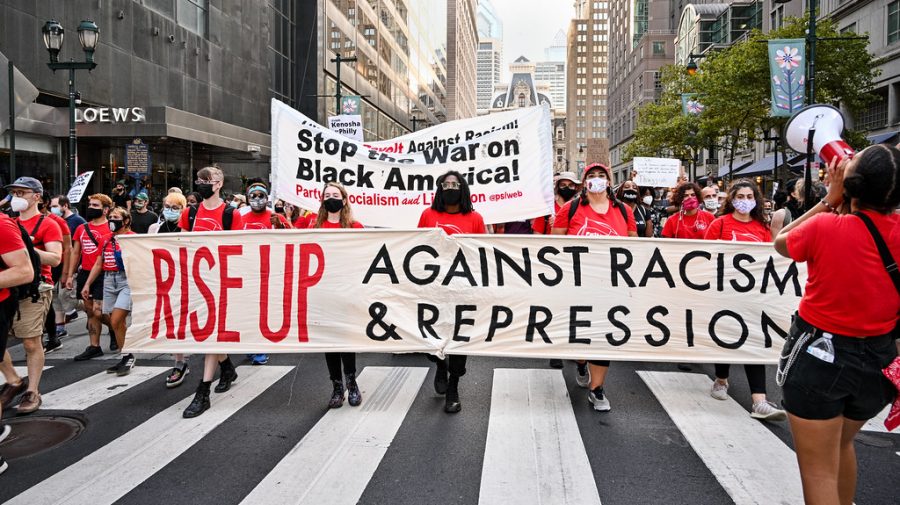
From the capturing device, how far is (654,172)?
15.4 m

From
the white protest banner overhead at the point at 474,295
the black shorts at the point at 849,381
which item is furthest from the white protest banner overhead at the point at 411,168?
the black shorts at the point at 849,381

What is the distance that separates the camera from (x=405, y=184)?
7.14 metres

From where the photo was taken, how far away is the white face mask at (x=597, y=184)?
17.6 feet

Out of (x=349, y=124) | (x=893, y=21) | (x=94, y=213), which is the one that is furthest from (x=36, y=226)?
(x=893, y=21)

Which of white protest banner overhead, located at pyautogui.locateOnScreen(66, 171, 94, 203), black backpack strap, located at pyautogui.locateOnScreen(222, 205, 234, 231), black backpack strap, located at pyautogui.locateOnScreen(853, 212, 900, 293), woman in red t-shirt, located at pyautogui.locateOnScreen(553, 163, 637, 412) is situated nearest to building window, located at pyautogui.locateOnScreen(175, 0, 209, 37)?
white protest banner overhead, located at pyautogui.locateOnScreen(66, 171, 94, 203)

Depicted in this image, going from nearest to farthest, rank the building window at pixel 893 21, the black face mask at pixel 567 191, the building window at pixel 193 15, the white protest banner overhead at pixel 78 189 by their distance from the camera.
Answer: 1. the black face mask at pixel 567 191
2. the white protest banner overhead at pixel 78 189
3. the building window at pixel 193 15
4. the building window at pixel 893 21

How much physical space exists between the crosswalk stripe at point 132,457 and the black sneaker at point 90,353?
2.35 m

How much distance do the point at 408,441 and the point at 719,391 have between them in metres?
2.92

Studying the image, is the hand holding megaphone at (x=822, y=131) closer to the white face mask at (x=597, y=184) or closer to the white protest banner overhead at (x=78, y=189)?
the white face mask at (x=597, y=184)

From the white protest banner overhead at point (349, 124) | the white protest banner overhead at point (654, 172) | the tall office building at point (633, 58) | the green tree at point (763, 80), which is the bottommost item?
the white protest banner overhead at point (654, 172)

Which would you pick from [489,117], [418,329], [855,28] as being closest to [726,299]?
[418,329]

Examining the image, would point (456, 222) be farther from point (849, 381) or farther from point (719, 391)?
point (849, 381)

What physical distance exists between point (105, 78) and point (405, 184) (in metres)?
16.2

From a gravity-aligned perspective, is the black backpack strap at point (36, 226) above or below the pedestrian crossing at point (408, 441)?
above
